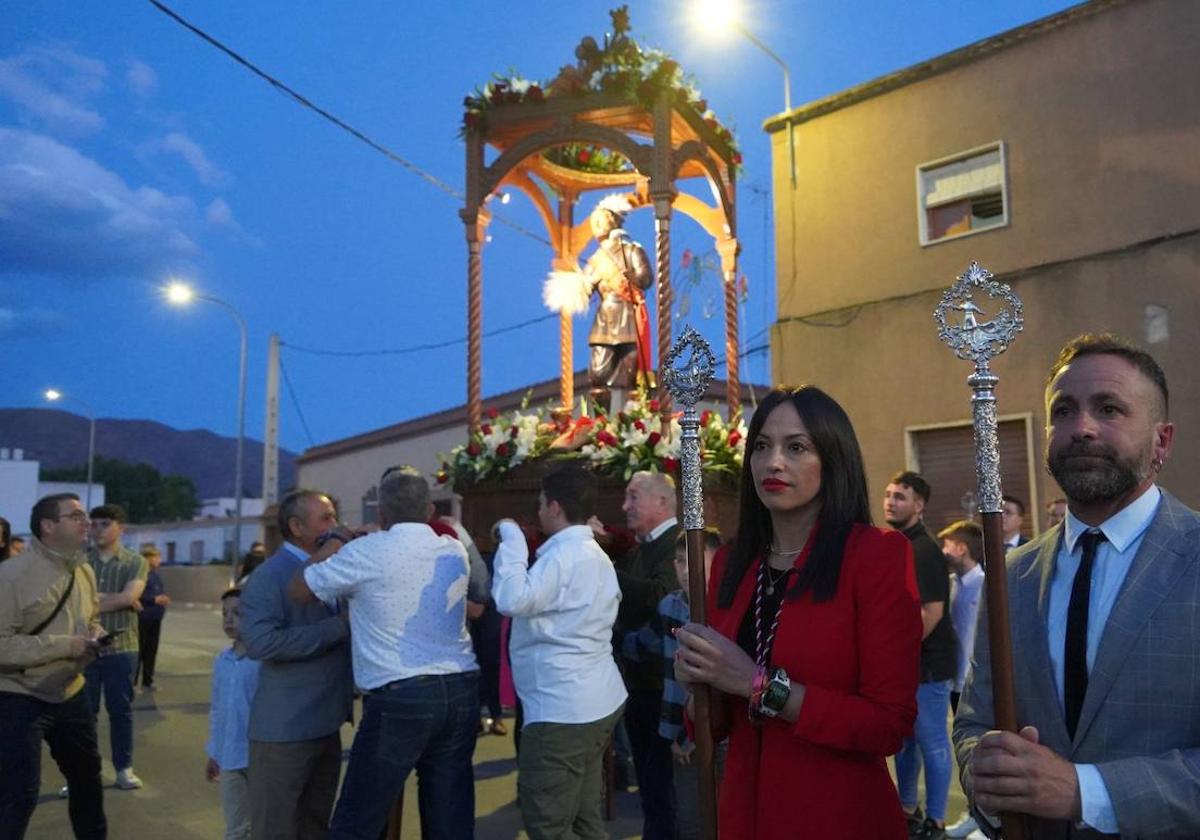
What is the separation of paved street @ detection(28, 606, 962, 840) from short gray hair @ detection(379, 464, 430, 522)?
231 centimetres

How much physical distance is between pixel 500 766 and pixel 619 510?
202 centimetres

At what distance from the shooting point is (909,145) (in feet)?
40.1

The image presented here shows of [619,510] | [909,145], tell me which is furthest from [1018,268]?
[619,510]

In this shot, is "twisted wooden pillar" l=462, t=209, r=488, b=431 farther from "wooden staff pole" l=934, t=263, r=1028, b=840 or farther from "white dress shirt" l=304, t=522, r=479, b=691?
"wooden staff pole" l=934, t=263, r=1028, b=840

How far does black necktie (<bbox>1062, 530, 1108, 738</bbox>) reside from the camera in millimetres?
1946

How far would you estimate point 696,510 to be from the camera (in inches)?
104

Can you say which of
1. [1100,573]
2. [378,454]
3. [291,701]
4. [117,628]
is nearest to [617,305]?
[117,628]

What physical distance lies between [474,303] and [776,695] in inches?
281

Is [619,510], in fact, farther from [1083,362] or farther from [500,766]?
[1083,362]

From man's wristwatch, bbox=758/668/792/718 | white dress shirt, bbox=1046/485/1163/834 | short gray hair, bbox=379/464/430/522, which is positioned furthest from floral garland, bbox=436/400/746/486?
white dress shirt, bbox=1046/485/1163/834

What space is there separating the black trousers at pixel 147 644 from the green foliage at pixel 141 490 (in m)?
61.8

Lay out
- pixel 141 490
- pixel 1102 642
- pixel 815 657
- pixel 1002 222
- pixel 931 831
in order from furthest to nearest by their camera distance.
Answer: pixel 141 490, pixel 1002 222, pixel 931 831, pixel 815 657, pixel 1102 642

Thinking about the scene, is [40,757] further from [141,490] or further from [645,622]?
[141,490]

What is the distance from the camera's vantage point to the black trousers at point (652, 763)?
4758 millimetres
